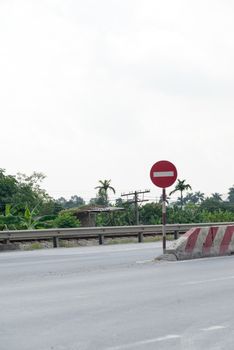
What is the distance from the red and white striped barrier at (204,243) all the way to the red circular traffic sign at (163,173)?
1656 millimetres

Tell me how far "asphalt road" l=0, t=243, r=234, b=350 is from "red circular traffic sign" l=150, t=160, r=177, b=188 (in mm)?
3680

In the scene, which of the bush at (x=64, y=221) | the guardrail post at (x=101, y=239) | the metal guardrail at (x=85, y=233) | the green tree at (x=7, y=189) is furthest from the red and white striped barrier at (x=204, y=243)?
the green tree at (x=7, y=189)

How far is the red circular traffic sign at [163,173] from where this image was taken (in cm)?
2034

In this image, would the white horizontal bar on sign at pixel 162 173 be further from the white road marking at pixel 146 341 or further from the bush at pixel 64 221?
the bush at pixel 64 221

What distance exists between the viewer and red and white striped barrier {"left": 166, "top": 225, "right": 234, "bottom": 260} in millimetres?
18672

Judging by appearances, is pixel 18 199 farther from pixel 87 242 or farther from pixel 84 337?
pixel 84 337

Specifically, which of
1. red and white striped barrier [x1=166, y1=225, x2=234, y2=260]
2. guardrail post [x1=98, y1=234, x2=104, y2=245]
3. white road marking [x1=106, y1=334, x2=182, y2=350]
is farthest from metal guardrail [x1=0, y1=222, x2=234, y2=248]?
white road marking [x1=106, y1=334, x2=182, y2=350]

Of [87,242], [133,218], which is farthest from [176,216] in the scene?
[87,242]

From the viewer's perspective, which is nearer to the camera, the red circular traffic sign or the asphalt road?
the asphalt road

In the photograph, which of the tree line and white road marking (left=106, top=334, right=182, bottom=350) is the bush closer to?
the tree line

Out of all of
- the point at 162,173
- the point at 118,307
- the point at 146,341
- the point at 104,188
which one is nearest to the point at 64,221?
the point at 162,173

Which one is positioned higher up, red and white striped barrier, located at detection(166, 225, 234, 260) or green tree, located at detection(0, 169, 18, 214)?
green tree, located at detection(0, 169, 18, 214)

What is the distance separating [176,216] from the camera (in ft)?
207

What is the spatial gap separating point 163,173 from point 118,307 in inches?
422
